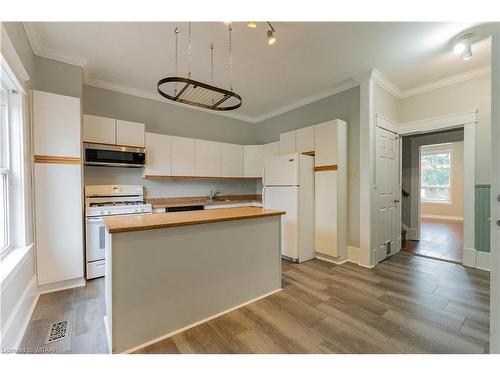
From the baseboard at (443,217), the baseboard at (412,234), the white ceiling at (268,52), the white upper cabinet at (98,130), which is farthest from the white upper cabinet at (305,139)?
the baseboard at (443,217)

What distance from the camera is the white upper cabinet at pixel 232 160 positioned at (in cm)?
447

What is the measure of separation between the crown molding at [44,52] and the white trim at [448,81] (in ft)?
15.6

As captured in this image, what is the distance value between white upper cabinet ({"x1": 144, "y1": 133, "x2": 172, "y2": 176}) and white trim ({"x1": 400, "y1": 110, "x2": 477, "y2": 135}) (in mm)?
3994

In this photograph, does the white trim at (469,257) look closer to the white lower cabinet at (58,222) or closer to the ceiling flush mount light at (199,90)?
the ceiling flush mount light at (199,90)

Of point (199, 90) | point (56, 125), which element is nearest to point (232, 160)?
point (199, 90)

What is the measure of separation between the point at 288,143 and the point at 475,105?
8.70ft

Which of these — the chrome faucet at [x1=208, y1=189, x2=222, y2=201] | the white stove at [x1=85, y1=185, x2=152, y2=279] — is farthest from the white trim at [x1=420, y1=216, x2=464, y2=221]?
the white stove at [x1=85, y1=185, x2=152, y2=279]

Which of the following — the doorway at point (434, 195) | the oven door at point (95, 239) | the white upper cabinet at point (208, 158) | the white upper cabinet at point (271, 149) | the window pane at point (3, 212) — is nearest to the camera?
the window pane at point (3, 212)

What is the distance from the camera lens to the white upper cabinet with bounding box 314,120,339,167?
333cm

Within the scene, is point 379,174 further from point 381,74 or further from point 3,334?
point 3,334

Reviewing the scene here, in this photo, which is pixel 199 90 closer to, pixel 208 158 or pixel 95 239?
pixel 208 158

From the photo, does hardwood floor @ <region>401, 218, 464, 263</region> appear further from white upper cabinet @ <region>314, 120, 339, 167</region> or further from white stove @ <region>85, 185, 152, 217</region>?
white stove @ <region>85, 185, 152, 217</region>

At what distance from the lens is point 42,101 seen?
2383 millimetres
